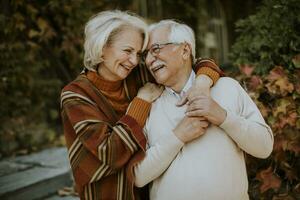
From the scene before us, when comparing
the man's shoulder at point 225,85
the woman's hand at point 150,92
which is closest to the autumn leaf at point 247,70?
the man's shoulder at point 225,85

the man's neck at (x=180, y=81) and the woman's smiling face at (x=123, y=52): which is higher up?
the woman's smiling face at (x=123, y=52)

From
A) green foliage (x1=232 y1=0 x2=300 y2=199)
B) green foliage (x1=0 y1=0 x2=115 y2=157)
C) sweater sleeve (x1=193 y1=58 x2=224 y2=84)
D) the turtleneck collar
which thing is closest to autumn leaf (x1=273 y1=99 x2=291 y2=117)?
green foliage (x1=232 y1=0 x2=300 y2=199)

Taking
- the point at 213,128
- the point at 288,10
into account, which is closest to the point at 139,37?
the point at 213,128

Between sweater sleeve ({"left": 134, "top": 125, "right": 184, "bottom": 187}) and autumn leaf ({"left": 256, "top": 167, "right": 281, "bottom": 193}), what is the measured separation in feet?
3.19

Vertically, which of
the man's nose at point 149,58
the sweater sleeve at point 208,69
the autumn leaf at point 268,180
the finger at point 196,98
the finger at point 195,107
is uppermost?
the man's nose at point 149,58

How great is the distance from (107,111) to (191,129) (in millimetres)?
454

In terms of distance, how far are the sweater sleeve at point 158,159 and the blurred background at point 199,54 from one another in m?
0.98

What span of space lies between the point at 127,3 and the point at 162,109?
4.54 m

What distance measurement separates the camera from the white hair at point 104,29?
2.23 meters

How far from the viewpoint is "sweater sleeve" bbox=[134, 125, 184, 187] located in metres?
2.07

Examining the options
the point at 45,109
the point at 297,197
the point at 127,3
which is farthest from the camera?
the point at 127,3

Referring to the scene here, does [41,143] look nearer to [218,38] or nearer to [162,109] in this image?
[162,109]

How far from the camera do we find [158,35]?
2271mm

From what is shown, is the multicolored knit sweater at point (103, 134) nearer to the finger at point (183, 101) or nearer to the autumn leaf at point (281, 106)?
the finger at point (183, 101)
